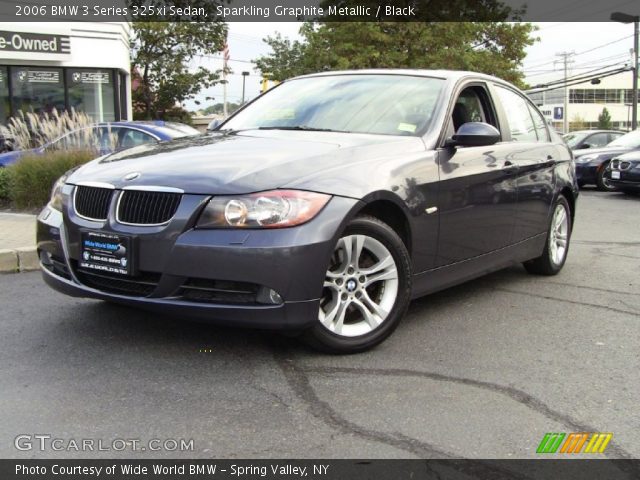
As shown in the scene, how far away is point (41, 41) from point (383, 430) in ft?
60.0

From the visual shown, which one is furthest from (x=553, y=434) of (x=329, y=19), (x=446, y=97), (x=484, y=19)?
(x=484, y=19)

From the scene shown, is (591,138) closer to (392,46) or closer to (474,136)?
(392,46)

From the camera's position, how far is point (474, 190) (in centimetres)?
450

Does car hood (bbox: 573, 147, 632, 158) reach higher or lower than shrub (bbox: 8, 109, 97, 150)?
lower

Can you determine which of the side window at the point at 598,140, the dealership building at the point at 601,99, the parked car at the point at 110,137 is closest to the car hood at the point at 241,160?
the parked car at the point at 110,137

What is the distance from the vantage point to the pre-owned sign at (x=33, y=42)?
1760 cm

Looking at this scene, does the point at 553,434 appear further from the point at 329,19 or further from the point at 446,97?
the point at 329,19

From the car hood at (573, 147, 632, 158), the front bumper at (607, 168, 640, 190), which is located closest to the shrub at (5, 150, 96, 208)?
the front bumper at (607, 168, 640, 190)

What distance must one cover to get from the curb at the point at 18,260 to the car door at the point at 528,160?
4250mm

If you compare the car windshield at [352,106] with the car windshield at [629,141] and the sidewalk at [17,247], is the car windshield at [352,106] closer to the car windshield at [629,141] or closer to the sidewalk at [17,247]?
the sidewalk at [17,247]

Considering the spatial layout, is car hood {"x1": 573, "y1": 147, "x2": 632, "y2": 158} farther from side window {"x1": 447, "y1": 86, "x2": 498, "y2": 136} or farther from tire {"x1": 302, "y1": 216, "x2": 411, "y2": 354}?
tire {"x1": 302, "y1": 216, "x2": 411, "y2": 354}

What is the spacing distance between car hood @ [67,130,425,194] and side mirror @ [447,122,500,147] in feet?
0.85

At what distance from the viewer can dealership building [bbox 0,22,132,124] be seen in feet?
58.9

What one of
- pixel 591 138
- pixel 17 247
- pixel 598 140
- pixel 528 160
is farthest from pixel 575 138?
pixel 17 247
